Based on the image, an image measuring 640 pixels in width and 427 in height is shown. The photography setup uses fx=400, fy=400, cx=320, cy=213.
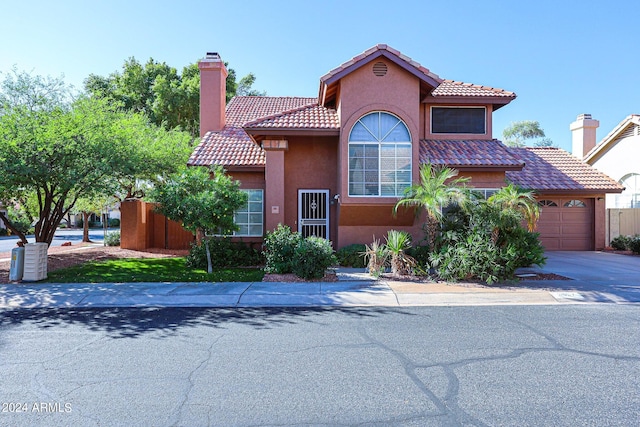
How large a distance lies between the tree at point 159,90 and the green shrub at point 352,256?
749 inches

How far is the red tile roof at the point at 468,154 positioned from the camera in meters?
13.8

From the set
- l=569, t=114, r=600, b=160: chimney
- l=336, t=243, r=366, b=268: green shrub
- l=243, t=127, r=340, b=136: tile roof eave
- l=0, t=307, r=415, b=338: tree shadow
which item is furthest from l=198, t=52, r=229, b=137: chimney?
l=569, t=114, r=600, b=160: chimney

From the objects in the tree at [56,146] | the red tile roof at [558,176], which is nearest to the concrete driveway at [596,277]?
the red tile roof at [558,176]

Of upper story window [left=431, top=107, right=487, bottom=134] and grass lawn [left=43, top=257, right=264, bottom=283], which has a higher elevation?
upper story window [left=431, top=107, right=487, bottom=134]

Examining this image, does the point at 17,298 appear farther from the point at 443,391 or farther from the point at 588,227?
the point at 588,227

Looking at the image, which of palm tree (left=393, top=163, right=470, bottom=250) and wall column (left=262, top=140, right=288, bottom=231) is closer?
palm tree (left=393, top=163, right=470, bottom=250)

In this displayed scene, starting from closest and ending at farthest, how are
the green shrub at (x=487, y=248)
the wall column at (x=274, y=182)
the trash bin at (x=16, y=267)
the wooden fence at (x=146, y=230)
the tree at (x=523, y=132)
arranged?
the green shrub at (x=487, y=248)
the trash bin at (x=16, y=267)
the wall column at (x=274, y=182)
the wooden fence at (x=146, y=230)
the tree at (x=523, y=132)

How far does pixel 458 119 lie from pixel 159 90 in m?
21.0

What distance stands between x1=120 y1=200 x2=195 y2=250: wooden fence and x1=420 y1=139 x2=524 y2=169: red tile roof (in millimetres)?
11346

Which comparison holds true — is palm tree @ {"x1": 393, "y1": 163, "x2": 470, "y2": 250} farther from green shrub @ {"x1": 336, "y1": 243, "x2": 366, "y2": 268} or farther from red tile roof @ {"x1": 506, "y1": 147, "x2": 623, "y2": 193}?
red tile roof @ {"x1": 506, "y1": 147, "x2": 623, "y2": 193}

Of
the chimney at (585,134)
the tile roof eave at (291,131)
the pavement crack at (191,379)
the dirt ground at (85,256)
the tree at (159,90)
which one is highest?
the tree at (159,90)

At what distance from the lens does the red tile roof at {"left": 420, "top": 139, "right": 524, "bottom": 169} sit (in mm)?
13773

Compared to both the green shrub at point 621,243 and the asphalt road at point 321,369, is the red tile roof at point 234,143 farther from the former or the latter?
the green shrub at point 621,243

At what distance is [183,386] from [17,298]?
670cm
